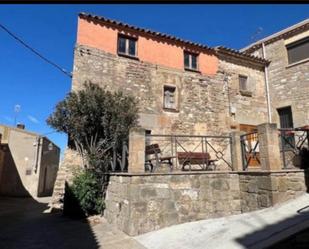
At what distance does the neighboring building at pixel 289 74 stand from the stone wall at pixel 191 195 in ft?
23.0

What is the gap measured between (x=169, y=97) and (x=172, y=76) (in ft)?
3.29

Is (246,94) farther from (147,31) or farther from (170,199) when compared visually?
(170,199)

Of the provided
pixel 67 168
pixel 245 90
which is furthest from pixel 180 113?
pixel 67 168

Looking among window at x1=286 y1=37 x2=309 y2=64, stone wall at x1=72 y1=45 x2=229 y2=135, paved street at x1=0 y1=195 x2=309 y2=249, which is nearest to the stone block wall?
paved street at x1=0 y1=195 x2=309 y2=249

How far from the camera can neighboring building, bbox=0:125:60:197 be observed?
1886cm

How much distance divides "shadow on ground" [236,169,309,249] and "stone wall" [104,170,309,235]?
4.01ft

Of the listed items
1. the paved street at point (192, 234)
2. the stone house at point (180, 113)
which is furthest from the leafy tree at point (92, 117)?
the paved street at point (192, 234)

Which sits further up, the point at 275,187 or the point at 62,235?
the point at 275,187

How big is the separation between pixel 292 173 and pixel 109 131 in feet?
19.0

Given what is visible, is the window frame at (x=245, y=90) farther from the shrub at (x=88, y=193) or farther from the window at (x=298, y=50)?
the shrub at (x=88, y=193)

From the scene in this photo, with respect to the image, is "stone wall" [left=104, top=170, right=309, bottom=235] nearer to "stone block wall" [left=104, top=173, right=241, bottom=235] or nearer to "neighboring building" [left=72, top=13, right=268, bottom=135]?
"stone block wall" [left=104, top=173, right=241, bottom=235]

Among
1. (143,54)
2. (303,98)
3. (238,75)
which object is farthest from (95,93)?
(303,98)

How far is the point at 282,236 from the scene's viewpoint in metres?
4.05

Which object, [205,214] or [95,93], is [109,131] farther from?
[205,214]
